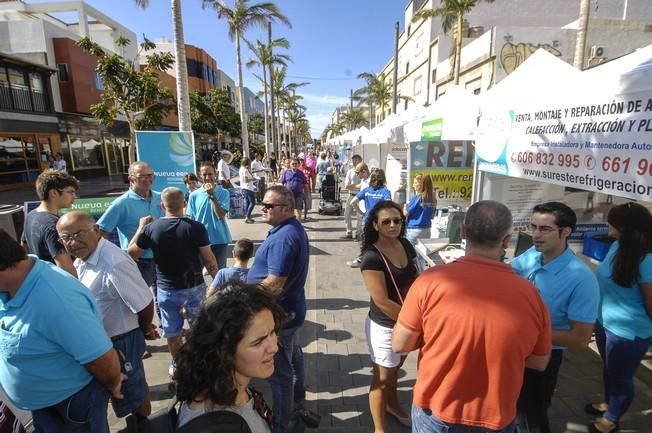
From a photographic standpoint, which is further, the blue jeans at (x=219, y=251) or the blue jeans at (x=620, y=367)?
the blue jeans at (x=219, y=251)

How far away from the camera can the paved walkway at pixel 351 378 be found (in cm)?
280

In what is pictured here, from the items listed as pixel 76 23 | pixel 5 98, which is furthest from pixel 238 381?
pixel 76 23

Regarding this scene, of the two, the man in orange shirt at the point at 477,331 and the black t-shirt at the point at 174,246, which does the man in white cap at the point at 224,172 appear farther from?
the man in orange shirt at the point at 477,331

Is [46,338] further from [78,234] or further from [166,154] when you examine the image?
[166,154]

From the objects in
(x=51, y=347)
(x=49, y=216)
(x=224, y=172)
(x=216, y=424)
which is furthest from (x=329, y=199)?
(x=216, y=424)

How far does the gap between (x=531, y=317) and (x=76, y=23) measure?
119 ft

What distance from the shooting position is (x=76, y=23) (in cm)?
2700


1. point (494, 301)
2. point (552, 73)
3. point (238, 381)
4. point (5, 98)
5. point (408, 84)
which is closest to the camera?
point (238, 381)

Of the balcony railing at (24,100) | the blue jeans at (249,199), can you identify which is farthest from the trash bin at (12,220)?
the balcony railing at (24,100)

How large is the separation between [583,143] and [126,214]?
167 inches

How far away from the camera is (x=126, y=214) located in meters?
3.70

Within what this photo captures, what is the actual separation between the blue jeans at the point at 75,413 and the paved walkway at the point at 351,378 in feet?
3.57

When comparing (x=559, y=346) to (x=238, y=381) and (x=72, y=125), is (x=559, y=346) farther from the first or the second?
(x=72, y=125)

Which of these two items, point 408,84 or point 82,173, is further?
point 408,84
